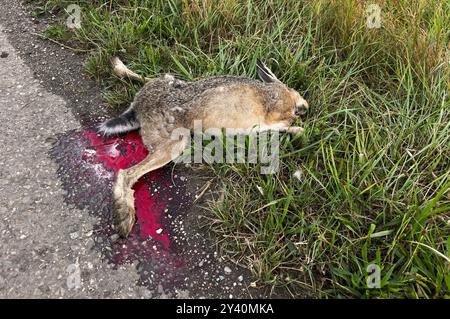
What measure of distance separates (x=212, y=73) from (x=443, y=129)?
1913mm

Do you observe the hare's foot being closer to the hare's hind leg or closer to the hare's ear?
the hare's hind leg

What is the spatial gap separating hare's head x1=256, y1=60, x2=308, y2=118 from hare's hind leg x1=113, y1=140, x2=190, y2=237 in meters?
0.85

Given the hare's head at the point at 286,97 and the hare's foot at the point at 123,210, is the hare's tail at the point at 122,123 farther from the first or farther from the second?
the hare's head at the point at 286,97

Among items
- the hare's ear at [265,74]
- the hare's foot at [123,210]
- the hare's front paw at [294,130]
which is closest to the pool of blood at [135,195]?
the hare's foot at [123,210]

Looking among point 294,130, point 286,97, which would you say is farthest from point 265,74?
point 294,130

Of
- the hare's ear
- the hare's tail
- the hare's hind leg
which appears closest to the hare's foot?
the hare's hind leg

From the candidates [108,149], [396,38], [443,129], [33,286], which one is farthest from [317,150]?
[33,286]

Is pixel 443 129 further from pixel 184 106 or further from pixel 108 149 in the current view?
pixel 108 149

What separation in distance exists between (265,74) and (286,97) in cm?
35

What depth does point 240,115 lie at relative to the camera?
3301 millimetres

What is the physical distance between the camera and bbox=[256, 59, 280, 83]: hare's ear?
3672mm

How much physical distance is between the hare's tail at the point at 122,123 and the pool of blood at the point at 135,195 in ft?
0.36

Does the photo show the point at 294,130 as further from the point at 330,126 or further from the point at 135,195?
the point at 135,195

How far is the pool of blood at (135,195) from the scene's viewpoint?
116 inches
